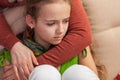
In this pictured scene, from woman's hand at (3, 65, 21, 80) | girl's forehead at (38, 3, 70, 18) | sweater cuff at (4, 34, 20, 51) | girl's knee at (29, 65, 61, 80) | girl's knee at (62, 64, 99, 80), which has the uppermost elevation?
girl's forehead at (38, 3, 70, 18)

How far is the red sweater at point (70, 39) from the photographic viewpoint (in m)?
1.29

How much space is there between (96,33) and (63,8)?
32 cm

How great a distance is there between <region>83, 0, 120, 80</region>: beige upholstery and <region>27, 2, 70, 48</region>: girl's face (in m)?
0.25

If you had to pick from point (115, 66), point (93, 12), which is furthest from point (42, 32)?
point (115, 66)

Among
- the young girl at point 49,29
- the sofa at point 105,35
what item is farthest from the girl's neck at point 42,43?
the sofa at point 105,35

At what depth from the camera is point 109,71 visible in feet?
4.97

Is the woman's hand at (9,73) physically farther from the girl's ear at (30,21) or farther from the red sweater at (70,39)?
the girl's ear at (30,21)

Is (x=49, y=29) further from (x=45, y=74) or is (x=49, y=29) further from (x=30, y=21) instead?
(x=45, y=74)

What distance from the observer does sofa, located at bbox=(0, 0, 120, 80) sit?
4.97 ft

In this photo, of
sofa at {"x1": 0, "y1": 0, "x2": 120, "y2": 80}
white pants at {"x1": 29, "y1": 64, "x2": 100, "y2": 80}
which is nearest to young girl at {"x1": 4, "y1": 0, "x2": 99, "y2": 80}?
white pants at {"x1": 29, "y1": 64, "x2": 100, "y2": 80}

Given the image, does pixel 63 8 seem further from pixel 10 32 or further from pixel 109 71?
pixel 109 71

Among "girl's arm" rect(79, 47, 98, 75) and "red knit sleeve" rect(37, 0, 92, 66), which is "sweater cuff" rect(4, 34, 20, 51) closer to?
"red knit sleeve" rect(37, 0, 92, 66)

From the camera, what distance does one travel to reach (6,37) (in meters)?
1.34

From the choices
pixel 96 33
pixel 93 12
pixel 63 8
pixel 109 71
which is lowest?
pixel 109 71
